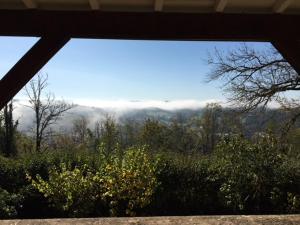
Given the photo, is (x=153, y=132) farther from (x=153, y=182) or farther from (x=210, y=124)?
(x=153, y=182)

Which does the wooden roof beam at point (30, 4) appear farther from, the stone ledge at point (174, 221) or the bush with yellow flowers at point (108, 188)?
the bush with yellow flowers at point (108, 188)

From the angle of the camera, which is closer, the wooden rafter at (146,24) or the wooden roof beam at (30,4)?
the wooden roof beam at (30,4)

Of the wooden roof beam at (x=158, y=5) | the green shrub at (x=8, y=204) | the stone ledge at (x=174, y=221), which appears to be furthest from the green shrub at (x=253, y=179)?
the wooden roof beam at (x=158, y=5)

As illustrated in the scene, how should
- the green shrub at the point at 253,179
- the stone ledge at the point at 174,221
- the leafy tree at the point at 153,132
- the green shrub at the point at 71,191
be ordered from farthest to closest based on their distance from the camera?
the leafy tree at the point at 153,132
the green shrub at the point at 253,179
the green shrub at the point at 71,191
the stone ledge at the point at 174,221

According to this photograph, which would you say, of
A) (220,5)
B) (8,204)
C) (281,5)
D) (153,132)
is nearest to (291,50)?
(281,5)

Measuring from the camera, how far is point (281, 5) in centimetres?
436

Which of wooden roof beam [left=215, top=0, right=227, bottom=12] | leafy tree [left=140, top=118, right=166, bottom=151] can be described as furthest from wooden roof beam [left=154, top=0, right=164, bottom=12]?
leafy tree [left=140, top=118, right=166, bottom=151]

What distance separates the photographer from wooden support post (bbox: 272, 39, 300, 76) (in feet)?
14.9

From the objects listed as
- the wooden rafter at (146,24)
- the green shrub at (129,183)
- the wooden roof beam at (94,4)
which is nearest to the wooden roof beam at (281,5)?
the wooden rafter at (146,24)

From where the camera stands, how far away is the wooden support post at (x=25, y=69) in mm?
4363

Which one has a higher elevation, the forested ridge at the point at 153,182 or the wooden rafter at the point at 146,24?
the wooden rafter at the point at 146,24

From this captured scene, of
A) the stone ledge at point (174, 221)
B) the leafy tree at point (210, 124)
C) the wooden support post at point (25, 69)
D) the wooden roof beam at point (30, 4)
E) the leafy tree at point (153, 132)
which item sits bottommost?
the stone ledge at point (174, 221)

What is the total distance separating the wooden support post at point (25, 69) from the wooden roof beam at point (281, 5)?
7.28ft

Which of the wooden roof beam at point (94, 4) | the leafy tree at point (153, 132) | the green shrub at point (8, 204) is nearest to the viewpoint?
the wooden roof beam at point (94, 4)
